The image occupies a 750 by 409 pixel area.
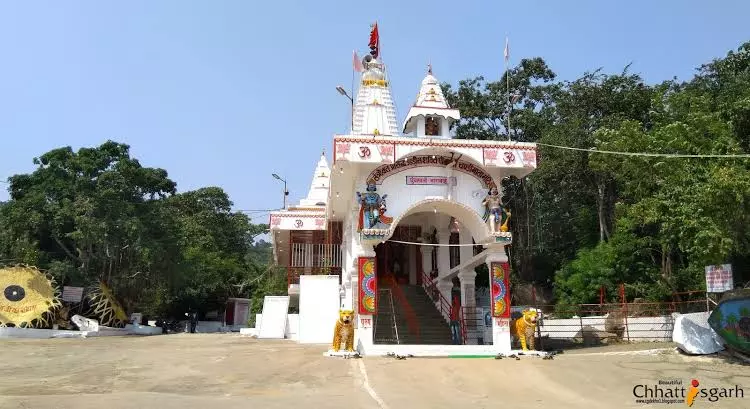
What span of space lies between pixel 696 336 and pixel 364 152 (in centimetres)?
801

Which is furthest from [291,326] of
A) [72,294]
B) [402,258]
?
[72,294]

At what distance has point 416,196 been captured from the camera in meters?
13.5

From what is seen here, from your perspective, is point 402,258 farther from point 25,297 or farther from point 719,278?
point 25,297

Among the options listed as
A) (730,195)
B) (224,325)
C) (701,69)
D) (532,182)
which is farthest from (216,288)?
(730,195)

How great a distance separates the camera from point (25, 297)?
2144 cm

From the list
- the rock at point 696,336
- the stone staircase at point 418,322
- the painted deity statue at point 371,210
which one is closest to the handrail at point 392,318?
the stone staircase at point 418,322

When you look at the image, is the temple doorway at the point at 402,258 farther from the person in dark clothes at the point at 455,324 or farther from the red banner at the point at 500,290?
the red banner at the point at 500,290

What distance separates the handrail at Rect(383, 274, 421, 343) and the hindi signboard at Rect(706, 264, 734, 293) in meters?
6.91

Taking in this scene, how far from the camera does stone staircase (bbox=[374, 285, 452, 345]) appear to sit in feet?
48.9

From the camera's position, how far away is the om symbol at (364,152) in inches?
504

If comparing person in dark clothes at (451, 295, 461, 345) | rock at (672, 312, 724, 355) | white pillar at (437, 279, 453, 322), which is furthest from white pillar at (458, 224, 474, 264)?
rock at (672, 312, 724, 355)

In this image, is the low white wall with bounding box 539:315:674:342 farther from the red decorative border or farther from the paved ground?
the red decorative border

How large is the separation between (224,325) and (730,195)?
119 feet

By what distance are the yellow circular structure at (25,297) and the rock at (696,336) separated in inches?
843
